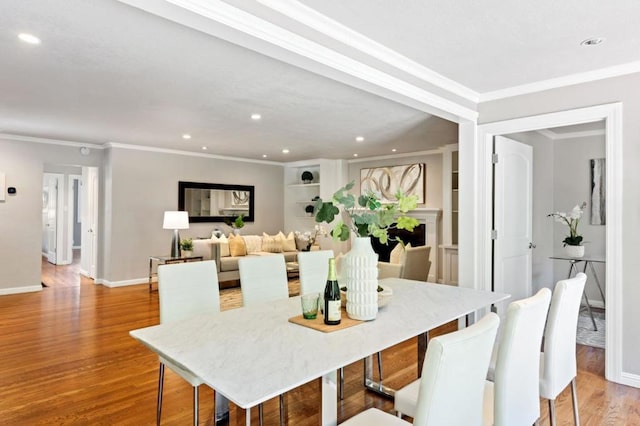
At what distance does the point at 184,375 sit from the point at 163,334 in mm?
398

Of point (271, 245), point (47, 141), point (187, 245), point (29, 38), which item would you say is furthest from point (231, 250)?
point (29, 38)

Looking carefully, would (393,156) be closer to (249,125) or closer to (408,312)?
(249,125)

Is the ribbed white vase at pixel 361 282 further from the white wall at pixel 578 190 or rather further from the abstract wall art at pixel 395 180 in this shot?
the abstract wall art at pixel 395 180

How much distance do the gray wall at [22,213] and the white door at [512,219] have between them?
254 inches

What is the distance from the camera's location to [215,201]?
7.93m

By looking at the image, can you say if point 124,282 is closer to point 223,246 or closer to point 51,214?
point 223,246

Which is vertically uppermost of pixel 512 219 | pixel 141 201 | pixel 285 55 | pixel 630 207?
pixel 285 55

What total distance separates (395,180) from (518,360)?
20.7 feet

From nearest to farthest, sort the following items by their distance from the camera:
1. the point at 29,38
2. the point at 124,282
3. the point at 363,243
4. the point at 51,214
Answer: the point at 363,243 → the point at 29,38 → the point at 124,282 → the point at 51,214

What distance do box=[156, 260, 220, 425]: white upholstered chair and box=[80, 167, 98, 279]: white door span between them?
17.8 feet

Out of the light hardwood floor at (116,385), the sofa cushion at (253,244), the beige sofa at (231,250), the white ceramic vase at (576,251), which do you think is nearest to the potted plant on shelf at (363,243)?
the light hardwood floor at (116,385)

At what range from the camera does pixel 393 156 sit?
773cm

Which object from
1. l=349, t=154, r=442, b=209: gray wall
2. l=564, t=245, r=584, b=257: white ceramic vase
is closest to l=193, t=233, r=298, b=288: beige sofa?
l=349, t=154, r=442, b=209: gray wall

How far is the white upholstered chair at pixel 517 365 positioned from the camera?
150 cm
